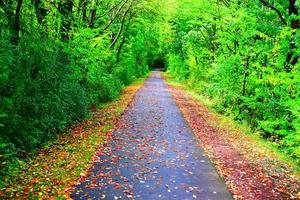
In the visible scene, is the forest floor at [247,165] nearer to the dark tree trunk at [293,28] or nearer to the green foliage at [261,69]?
the green foliage at [261,69]

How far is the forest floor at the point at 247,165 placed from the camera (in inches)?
316

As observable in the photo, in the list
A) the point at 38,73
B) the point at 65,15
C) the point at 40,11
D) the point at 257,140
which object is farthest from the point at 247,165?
the point at 65,15

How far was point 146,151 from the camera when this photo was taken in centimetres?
1100

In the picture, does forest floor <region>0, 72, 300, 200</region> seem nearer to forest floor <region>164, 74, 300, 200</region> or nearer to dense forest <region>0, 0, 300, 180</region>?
forest floor <region>164, 74, 300, 200</region>

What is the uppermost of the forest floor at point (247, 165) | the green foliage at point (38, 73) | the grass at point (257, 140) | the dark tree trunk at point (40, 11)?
the dark tree trunk at point (40, 11)

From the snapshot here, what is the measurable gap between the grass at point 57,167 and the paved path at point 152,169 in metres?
0.32

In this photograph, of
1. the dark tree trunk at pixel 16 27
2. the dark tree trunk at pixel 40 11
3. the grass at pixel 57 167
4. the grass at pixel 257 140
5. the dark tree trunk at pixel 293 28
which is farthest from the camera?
the dark tree trunk at pixel 293 28

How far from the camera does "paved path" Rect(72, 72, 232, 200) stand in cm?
754

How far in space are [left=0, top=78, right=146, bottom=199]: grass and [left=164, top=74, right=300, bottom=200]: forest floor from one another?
3.48 m

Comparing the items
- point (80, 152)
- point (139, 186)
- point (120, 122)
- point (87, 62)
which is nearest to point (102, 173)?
point (139, 186)

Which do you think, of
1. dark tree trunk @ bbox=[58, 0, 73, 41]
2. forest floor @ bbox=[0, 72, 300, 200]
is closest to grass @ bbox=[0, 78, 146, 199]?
forest floor @ bbox=[0, 72, 300, 200]

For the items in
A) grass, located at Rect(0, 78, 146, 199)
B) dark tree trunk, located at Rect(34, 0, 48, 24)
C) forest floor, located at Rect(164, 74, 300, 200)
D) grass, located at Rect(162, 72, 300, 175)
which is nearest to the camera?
grass, located at Rect(0, 78, 146, 199)

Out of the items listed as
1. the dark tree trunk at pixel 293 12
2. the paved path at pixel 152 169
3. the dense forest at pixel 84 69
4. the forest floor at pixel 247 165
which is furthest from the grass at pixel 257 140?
the dark tree trunk at pixel 293 12

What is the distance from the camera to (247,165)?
998 cm
